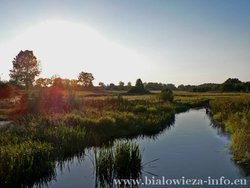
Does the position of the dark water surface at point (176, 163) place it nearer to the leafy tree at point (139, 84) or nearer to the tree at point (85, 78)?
the leafy tree at point (139, 84)

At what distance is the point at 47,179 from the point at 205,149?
39.9 feet

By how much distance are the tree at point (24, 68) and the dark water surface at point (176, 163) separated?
8149 cm

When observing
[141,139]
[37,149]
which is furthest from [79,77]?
[37,149]

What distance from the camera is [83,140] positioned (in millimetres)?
20688

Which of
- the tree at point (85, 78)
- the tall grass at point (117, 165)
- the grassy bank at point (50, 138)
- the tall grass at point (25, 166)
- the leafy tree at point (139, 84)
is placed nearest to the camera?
the tall grass at point (25, 166)

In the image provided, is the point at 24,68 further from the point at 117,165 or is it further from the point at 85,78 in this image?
the point at 117,165

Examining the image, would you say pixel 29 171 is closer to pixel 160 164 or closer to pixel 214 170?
pixel 160 164

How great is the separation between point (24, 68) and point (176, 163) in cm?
9011

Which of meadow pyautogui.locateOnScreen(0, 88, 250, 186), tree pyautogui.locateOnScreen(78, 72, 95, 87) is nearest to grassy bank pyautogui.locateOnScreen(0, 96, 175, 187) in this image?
meadow pyautogui.locateOnScreen(0, 88, 250, 186)

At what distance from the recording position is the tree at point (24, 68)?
98.2 m

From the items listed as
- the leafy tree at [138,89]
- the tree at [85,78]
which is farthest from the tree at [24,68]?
the tree at [85,78]

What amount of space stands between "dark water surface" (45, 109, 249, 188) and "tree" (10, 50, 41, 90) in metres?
81.5

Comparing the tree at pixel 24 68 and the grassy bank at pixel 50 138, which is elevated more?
the tree at pixel 24 68

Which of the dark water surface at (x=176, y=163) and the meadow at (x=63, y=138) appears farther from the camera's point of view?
the dark water surface at (x=176, y=163)
